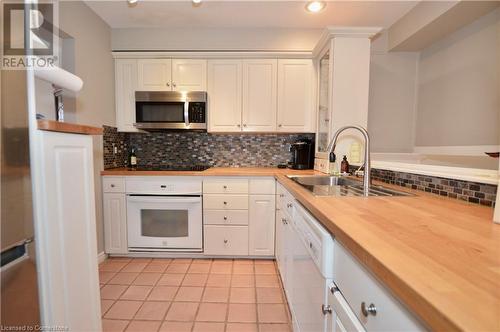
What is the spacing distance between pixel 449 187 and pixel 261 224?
162cm

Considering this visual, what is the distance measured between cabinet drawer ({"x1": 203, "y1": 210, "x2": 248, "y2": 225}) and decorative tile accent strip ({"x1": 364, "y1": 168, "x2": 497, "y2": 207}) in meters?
1.35

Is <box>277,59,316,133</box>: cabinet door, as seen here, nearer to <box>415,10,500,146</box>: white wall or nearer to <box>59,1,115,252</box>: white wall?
<box>415,10,500,146</box>: white wall

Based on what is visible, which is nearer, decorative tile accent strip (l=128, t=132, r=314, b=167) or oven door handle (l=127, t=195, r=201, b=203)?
oven door handle (l=127, t=195, r=201, b=203)

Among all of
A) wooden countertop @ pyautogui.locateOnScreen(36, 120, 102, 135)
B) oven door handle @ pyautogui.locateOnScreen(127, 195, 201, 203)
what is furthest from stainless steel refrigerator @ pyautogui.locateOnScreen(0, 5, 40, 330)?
oven door handle @ pyautogui.locateOnScreen(127, 195, 201, 203)

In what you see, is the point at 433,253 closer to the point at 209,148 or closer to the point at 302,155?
the point at 302,155

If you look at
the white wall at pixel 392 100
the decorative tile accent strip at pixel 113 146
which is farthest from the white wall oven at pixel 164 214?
the white wall at pixel 392 100

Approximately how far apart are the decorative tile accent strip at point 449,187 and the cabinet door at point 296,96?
128 cm

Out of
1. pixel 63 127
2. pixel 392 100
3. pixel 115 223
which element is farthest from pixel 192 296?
pixel 392 100

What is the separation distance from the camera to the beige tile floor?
1599mm

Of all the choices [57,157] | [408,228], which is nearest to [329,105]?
[408,228]

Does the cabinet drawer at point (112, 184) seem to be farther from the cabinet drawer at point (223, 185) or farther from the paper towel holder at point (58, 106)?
the paper towel holder at point (58, 106)

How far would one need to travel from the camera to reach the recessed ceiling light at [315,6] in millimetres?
2198

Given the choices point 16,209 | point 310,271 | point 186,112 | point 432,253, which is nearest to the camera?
point 432,253

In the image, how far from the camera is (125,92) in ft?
9.07
